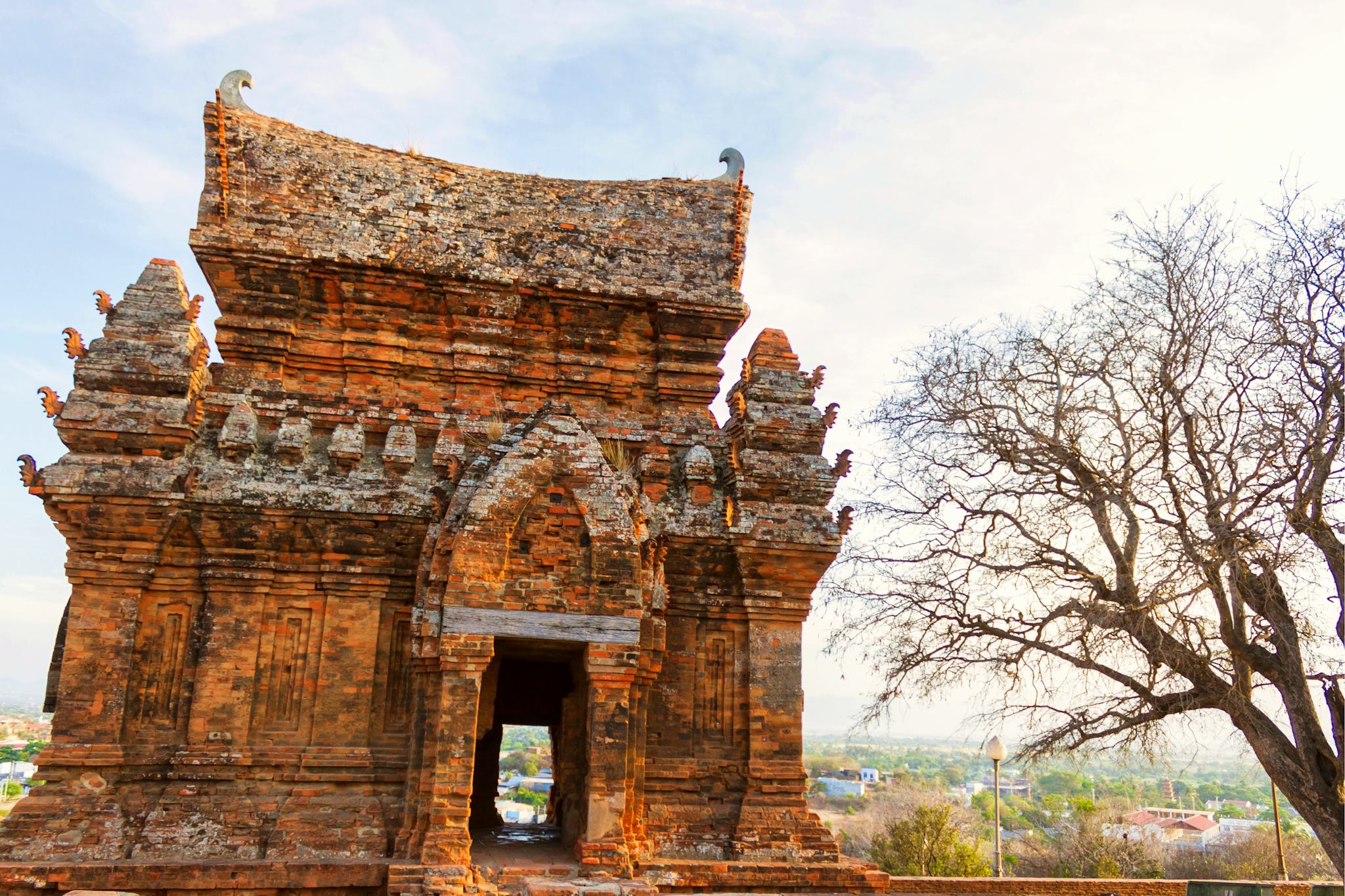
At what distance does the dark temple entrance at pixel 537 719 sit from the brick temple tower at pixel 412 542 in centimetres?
15

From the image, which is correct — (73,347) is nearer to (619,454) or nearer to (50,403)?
(50,403)

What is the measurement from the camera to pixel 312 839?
920cm

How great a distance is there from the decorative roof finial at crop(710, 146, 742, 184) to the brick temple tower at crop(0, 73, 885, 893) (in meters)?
0.89

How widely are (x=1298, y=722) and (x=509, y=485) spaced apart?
810cm

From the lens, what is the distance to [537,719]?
43.2ft

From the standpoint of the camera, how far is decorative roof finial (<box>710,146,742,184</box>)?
1312 centimetres

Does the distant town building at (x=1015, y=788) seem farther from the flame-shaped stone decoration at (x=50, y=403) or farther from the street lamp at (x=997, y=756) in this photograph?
the flame-shaped stone decoration at (x=50, y=403)

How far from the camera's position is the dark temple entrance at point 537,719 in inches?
399

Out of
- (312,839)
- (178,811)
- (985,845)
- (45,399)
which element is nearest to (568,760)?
(312,839)

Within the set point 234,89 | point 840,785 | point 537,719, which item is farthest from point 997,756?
point 840,785

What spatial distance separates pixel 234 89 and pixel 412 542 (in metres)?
5.91

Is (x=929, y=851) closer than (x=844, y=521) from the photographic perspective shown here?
No

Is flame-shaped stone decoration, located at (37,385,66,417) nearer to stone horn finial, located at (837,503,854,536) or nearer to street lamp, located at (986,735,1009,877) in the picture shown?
stone horn finial, located at (837,503,854,536)

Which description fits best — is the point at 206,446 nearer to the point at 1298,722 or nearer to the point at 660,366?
the point at 660,366
